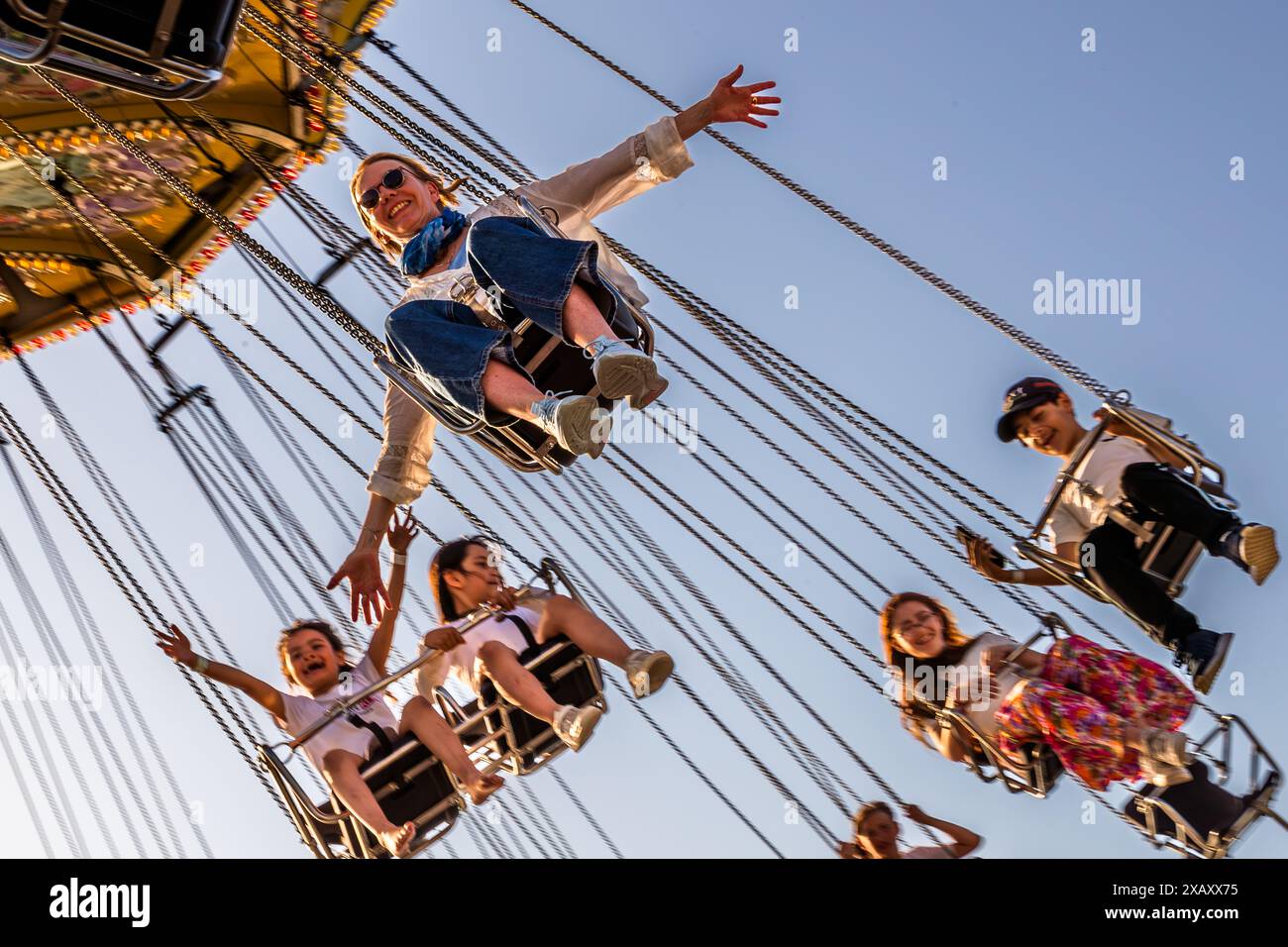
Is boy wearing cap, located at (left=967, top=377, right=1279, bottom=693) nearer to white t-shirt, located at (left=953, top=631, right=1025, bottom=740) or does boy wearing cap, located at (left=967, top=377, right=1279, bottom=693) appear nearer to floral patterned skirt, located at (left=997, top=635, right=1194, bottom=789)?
floral patterned skirt, located at (left=997, top=635, right=1194, bottom=789)

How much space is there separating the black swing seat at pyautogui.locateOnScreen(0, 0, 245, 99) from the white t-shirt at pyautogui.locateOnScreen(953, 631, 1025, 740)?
9.96 feet

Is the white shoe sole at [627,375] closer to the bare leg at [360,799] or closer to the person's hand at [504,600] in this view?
the person's hand at [504,600]

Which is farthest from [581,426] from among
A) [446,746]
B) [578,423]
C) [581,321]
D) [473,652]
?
[446,746]

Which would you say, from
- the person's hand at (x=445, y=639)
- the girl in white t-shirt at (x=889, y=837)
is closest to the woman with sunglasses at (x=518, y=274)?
the person's hand at (x=445, y=639)

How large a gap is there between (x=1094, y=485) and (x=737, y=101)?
1.68m

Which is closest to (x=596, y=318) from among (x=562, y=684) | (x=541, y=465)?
(x=541, y=465)

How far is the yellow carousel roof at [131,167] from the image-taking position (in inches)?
297

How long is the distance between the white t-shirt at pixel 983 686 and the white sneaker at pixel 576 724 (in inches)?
47.5

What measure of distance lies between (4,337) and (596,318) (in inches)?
212

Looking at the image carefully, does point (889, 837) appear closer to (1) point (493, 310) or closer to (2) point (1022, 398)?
(2) point (1022, 398)

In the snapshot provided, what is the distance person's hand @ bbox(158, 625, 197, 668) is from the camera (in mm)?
5977

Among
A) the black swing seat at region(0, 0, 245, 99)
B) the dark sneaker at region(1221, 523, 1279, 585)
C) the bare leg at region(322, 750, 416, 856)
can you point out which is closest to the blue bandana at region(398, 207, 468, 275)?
the black swing seat at region(0, 0, 245, 99)

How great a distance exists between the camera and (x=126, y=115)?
768 centimetres
